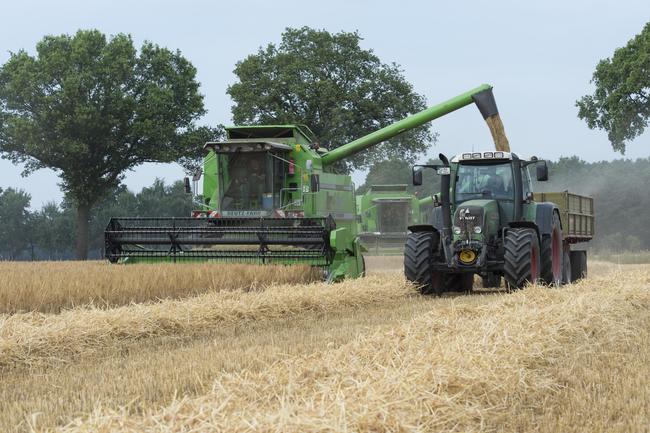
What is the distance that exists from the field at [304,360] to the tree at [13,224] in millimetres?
64419

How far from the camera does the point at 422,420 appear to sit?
362cm

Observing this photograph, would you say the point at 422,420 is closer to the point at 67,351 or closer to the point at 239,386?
the point at 239,386

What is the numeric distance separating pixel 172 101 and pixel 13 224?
43.0 meters

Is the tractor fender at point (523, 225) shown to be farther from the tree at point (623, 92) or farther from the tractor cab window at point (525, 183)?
the tree at point (623, 92)

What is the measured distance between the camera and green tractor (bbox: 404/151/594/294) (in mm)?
11133

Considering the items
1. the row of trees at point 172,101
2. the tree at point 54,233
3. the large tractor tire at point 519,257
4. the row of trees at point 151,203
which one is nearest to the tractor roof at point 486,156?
A: the large tractor tire at point 519,257

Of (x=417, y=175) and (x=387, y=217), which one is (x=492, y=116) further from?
(x=387, y=217)

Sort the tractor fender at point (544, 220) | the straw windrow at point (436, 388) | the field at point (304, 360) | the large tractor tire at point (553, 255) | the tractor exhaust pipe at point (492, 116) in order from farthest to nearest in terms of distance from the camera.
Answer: the tractor exhaust pipe at point (492, 116) < the tractor fender at point (544, 220) < the large tractor tire at point (553, 255) < the field at point (304, 360) < the straw windrow at point (436, 388)

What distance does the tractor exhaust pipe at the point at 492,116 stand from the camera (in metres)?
16.9

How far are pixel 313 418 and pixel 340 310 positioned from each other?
20.9 ft

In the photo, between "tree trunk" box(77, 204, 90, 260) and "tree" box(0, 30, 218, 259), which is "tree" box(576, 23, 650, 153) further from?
"tree trunk" box(77, 204, 90, 260)

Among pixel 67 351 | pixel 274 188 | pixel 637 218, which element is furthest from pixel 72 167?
pixel 637 218

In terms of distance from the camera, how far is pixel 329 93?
121 ft

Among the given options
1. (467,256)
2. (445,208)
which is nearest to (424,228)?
(445,208)
